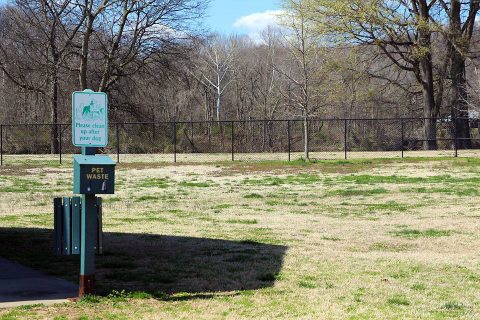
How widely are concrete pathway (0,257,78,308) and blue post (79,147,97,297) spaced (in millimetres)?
250

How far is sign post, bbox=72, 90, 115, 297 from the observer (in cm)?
747

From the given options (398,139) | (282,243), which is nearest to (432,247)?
(282,243)

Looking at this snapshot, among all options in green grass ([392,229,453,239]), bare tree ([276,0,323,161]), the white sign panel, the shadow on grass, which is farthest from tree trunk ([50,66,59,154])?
the white sign panel

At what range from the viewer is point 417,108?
49500mm

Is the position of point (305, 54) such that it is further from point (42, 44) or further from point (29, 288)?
point (29, 288)

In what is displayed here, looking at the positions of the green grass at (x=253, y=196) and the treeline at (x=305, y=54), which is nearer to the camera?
the green grass at (x=253, y=196)

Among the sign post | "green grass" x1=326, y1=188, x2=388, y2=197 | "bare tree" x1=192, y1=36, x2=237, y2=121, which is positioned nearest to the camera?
the sign post

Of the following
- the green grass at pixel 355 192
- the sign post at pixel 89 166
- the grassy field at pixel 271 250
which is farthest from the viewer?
the green grass at pixel 355 192

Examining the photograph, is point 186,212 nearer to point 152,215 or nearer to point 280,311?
point 152,215

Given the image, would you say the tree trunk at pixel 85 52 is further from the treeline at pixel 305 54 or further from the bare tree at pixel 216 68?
the bare tree at pixel 216 68

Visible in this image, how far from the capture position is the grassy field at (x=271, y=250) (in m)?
7.59

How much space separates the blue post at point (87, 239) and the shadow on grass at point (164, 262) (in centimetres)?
34

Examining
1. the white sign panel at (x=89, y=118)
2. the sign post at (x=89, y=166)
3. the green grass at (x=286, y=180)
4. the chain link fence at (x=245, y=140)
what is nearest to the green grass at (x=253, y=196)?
the green grass at (x=286, y=180)

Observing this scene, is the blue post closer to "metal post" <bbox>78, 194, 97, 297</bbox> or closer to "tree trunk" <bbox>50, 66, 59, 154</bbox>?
"metal post" <bbox>78, 194, 97, 297</bbox>
